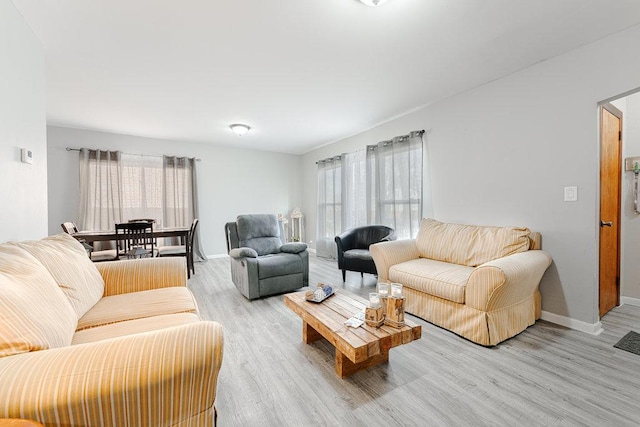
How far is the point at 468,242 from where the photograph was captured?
108 inches

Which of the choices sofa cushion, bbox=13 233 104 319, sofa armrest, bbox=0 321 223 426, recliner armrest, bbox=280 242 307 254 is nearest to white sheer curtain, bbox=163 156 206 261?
recliner armrest, bbox=280 242 307 254

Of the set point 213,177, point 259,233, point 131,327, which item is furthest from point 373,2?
point 213,177

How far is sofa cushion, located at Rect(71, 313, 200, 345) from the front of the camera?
4.23 feet

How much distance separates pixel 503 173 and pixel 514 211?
1.36 ft

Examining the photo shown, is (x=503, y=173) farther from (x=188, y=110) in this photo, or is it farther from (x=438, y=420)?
(x=188, y=110)

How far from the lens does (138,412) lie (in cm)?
80

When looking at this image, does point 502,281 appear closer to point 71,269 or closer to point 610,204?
point 610,204

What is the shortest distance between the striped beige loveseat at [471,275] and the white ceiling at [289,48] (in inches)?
64.4

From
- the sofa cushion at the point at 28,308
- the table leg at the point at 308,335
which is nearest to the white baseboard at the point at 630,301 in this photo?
the table leg at the point at 308,335

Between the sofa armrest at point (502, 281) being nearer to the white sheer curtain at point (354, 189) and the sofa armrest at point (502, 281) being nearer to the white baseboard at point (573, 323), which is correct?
the white baseboard at point (573, 323)

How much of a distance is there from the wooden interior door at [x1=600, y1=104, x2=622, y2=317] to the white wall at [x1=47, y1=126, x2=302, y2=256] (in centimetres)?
527

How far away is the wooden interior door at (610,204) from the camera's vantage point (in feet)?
7.81

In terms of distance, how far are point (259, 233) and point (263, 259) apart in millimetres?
565

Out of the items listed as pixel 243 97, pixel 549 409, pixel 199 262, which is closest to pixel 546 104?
pixel 549 409
